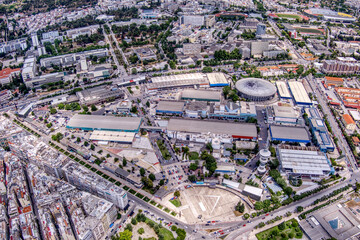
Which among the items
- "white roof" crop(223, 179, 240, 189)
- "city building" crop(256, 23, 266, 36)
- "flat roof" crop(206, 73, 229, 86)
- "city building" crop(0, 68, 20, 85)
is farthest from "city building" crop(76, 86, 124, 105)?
"city building" crop(256, 23, 266, 36)

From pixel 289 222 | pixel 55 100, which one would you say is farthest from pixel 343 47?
pixel 55 100

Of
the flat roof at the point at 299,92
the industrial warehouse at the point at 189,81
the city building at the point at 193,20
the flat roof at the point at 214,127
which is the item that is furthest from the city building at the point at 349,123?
the city building at the point at 193,20

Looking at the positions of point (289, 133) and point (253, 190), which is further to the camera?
point (289, 133)

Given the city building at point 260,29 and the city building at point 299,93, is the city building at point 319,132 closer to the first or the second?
the city building at point 299,93

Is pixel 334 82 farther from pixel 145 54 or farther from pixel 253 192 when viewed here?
pixel 145 54

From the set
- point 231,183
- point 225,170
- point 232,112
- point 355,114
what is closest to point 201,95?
point 232,112

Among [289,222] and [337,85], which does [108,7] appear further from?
[289,222]

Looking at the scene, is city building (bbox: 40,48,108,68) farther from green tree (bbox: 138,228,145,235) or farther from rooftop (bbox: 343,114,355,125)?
rooftop (bbox: 343,114,355,125)
